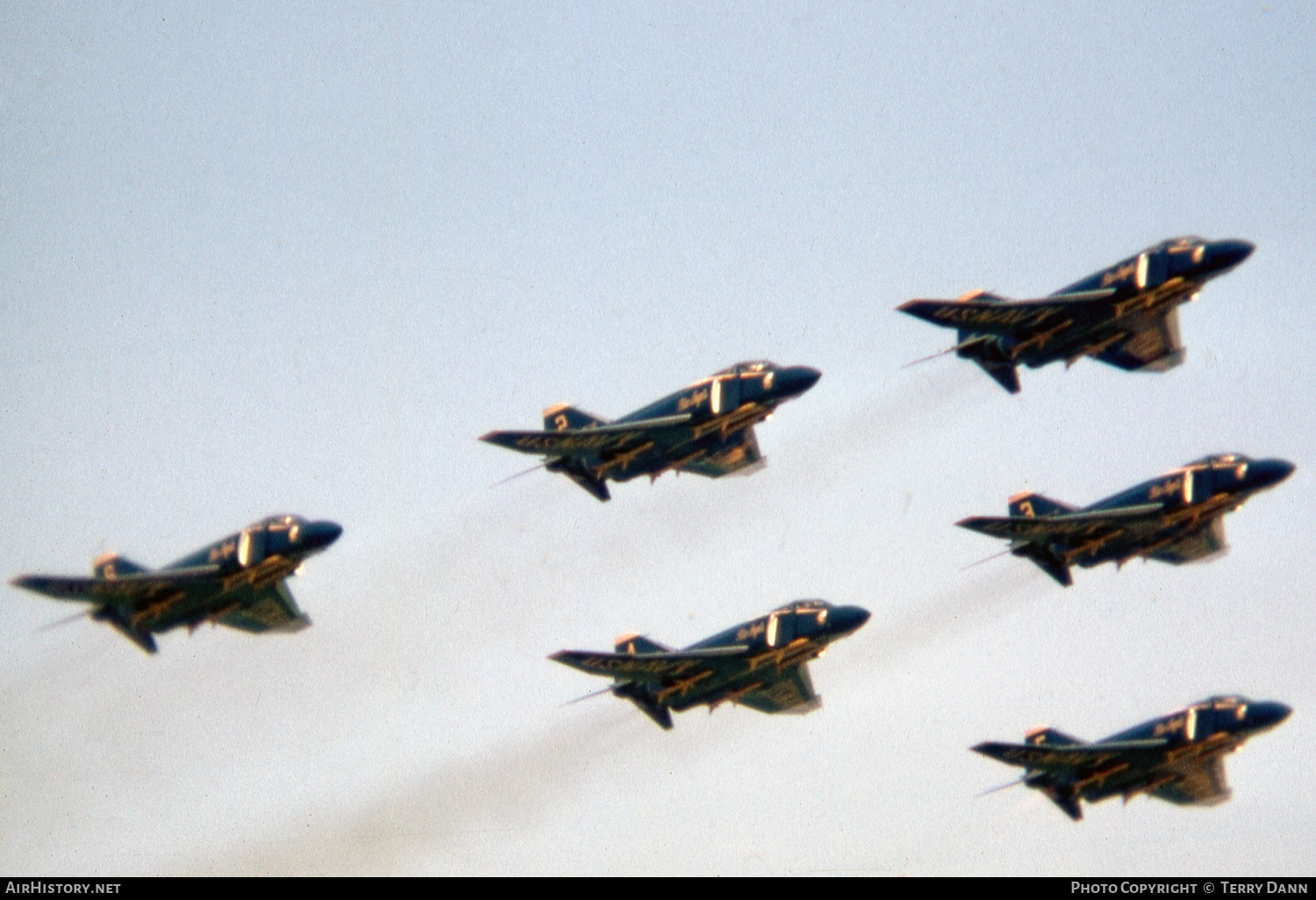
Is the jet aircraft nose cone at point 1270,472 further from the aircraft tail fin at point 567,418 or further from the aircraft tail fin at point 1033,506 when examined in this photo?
the aircraft tail fin at point 567,418

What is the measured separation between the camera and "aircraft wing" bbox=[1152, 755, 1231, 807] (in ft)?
310

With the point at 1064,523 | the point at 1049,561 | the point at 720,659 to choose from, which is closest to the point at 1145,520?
the point at 1064,523

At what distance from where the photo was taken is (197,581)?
79.3m

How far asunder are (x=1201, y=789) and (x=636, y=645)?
3544cm

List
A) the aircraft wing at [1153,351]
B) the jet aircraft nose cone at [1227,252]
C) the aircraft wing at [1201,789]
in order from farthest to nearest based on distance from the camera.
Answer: the aircraft wing at [1201,789]
the aircraft wing at [1153,351]
the jet aircraft nose cone at [1227,252]

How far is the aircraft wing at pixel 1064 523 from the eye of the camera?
8275cm

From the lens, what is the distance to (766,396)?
8044 cm

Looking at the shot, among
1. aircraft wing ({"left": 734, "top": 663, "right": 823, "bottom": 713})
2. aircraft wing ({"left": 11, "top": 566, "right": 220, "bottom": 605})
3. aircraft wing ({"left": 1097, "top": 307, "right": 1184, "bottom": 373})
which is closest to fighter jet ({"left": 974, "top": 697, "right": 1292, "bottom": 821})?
aircraft wing ({"left": 734, "top": 663, "right": 823, "bottom": 713})

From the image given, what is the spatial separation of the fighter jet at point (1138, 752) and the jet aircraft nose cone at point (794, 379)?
22769 millimetres

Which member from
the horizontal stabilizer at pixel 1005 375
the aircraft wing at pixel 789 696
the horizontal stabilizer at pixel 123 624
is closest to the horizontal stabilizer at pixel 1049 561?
the horizontal stabilizer at pixel 1005 375

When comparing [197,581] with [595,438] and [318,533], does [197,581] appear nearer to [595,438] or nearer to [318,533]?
[318,533]
